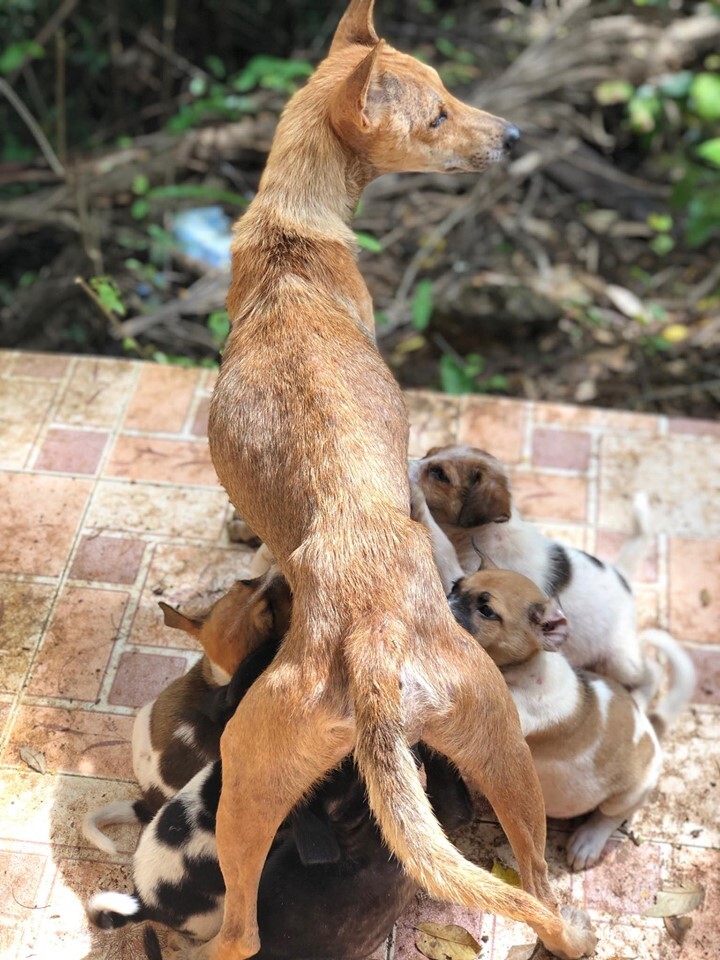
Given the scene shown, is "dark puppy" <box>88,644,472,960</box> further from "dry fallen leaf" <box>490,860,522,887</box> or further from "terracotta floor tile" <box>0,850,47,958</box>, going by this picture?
"dry fallen leaf" <box>490,860,522,887</box>

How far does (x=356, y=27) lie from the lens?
457 cm

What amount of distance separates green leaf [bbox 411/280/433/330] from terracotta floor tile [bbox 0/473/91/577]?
2.63m

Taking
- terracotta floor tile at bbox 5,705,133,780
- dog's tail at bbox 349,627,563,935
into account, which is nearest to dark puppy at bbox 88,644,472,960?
dog's tail at bbox 349,627,563,935

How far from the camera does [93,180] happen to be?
25.6 ft

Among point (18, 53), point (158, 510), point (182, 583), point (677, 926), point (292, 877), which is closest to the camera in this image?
point (292, 877)

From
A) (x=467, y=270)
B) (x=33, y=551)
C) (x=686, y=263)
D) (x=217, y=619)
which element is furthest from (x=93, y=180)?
(x=217, y=619)

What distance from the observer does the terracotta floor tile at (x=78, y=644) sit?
4448 mm

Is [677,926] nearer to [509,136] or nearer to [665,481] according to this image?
[665,481]

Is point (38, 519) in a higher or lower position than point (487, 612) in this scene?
lower

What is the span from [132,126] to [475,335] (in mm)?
3424

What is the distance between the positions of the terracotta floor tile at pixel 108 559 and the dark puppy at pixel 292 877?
1.45 m

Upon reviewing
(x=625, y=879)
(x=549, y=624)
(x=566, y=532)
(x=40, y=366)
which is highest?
(x=549, y=624)

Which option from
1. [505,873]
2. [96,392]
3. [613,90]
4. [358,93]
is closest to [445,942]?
[505,873]

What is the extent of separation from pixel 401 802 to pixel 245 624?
102cm
